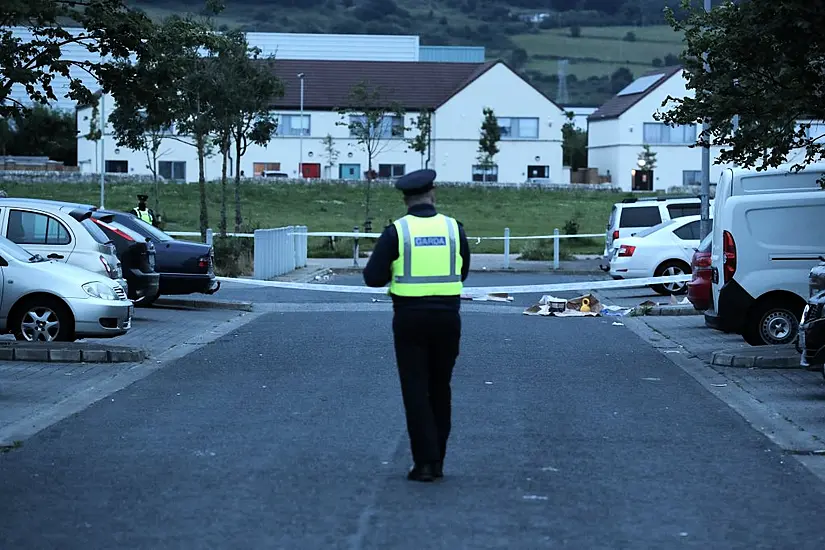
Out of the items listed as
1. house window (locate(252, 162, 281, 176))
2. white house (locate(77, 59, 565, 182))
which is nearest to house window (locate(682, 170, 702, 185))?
white house (locate(77, 59, 565, 182))

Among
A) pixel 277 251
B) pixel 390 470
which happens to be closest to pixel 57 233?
pixel 390 470

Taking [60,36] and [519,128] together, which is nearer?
[60,36]

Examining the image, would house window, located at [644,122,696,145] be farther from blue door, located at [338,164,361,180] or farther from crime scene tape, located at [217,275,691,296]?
crime scene tape, located at [217,275,691,296]

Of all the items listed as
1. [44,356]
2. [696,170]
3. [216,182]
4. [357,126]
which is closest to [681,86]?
[696,170]

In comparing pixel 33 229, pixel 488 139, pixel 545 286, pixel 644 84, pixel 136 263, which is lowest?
pixel 545 286

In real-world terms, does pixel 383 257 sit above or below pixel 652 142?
below

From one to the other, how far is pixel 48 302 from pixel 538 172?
7432cm

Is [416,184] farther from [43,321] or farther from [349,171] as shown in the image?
[349,171]

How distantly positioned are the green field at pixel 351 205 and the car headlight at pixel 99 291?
30.1 meters

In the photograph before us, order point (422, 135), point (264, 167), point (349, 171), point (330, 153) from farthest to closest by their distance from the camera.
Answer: point (349, 171), point (264, 167), point (330, 153), point (422, 135)

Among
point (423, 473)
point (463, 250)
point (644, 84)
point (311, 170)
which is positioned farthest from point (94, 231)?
point (644, 84)

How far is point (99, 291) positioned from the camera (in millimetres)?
16156

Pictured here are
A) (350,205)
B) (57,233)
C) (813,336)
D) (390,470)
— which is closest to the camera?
(390,470)

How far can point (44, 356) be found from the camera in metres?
15.2
